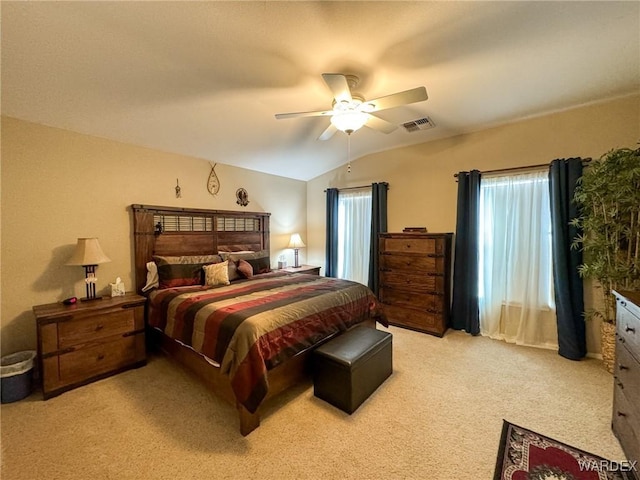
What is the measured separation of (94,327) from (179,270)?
93 cm

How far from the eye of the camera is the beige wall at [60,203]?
2.41m

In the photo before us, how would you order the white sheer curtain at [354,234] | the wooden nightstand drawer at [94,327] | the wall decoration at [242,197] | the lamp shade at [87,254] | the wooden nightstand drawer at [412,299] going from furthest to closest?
the white sheer curtain at [354,234] → the wall decoration at [242,197] → the wooden nightstand drawer at [412,299] → the lamp shade at [87,254] → the wooden nightstand drawer at [94,327]

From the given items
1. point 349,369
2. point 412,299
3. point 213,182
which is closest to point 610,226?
point 412,299

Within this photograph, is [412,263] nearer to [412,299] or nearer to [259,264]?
[412,299]

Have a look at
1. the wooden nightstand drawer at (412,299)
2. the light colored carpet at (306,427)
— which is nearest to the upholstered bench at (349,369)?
the light colored carpet at (306,427)

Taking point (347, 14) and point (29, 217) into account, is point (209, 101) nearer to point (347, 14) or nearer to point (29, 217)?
point (347, 14)

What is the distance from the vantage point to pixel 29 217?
249 cm

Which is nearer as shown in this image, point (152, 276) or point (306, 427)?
point (306, 427)

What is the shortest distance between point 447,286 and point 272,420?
2866 millimetres

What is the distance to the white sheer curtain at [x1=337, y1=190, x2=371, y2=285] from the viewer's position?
4.61 metres

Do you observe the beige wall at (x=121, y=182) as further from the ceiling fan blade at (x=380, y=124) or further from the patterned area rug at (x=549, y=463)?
the patterned area rug at (x=549, y=463)

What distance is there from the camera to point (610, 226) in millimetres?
2551

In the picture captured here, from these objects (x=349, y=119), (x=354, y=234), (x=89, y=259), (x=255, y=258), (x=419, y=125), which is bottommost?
(x=255, y=258)

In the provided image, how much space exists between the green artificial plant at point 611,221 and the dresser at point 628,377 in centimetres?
106
